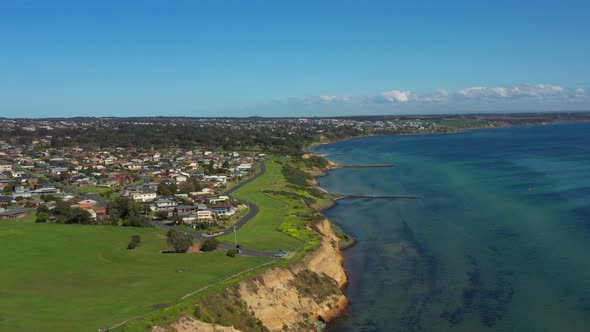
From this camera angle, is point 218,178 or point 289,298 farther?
point 218,178

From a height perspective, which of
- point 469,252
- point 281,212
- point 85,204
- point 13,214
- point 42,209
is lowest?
point 469,252

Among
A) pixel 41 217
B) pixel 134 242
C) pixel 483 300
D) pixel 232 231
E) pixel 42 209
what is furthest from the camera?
pixel 42 209

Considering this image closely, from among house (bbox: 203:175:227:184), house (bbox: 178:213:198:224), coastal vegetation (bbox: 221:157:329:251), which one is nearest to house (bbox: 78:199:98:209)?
house (bbox: 178:213:198:224)

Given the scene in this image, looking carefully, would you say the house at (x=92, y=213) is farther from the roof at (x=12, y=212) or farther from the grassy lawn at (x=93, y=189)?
the grassy lawn at (x=93, y=189)

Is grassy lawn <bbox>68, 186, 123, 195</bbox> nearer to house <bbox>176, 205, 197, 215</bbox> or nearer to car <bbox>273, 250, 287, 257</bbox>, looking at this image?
house <bbox>176, 205, 197, 215</bbox>

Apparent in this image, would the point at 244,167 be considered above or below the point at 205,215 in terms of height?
below

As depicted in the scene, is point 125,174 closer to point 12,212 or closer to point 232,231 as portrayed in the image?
point 12,212

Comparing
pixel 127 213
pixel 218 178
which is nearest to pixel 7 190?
pixel 127 213
